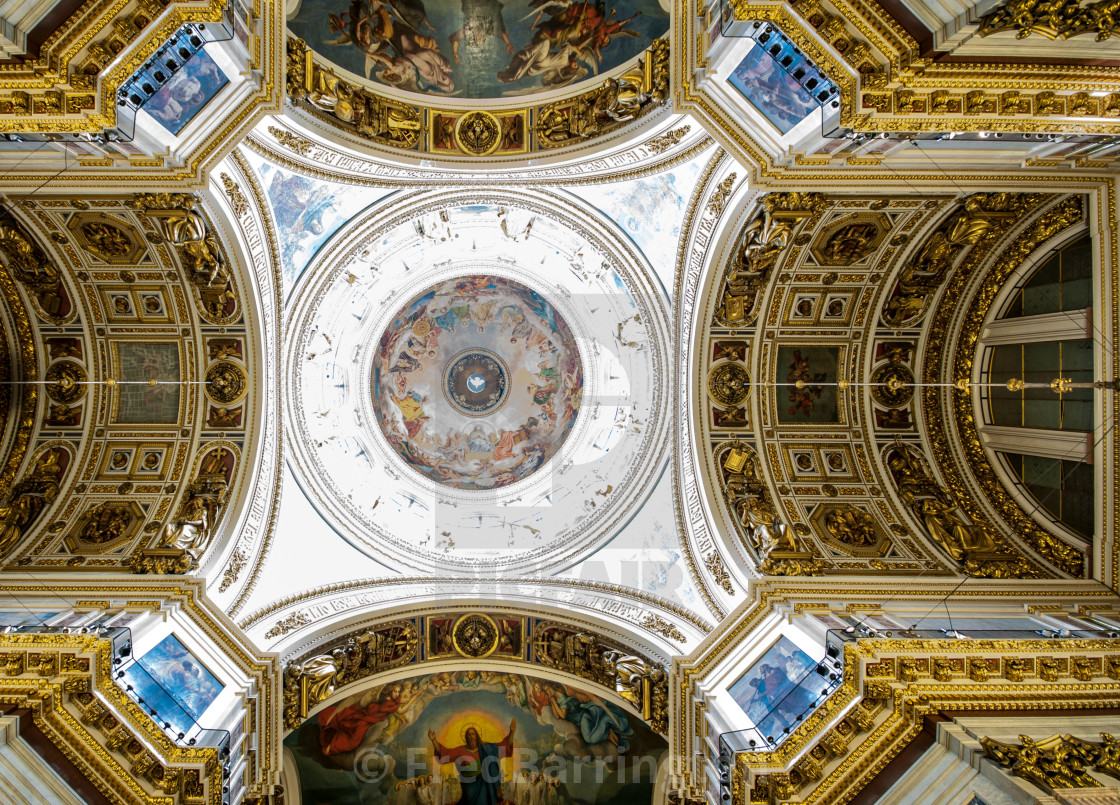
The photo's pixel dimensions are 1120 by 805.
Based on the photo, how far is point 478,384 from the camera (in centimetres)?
1897

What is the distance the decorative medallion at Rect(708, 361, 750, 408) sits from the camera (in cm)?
1315

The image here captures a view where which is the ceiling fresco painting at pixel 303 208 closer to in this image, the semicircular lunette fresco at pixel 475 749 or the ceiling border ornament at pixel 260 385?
the ceiling border ornament at pixel 260 385

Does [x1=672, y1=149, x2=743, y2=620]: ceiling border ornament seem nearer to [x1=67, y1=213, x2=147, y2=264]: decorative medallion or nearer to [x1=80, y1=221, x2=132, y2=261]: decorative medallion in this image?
[x1=67, y1=213, x2=147, y2=264]: decorative medallion

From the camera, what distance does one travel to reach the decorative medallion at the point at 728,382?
13148 mm

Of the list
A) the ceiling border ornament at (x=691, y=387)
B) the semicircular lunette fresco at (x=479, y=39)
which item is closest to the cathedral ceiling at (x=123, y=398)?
the semicircular lunette fresco at (x=479, y=39)

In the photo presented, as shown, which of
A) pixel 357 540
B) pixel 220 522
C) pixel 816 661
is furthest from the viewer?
pixel 357 540

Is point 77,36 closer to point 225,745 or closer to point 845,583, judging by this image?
point 225,745

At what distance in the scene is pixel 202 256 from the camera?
433 inches

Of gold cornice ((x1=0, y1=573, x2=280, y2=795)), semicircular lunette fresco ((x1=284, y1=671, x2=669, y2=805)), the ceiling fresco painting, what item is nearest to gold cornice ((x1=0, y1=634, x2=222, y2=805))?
gold cornice ((x1=0, y1=573, x2=280, y2=795))

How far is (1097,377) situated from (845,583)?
5.53 m

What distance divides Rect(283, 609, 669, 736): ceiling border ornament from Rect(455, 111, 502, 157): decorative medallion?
10.0m

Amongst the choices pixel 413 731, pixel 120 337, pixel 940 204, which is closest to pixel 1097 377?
pixel 940 204

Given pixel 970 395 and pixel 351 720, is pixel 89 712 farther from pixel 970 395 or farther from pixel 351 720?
pixel 970 395

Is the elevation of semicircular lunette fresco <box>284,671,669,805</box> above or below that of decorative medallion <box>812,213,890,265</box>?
below
